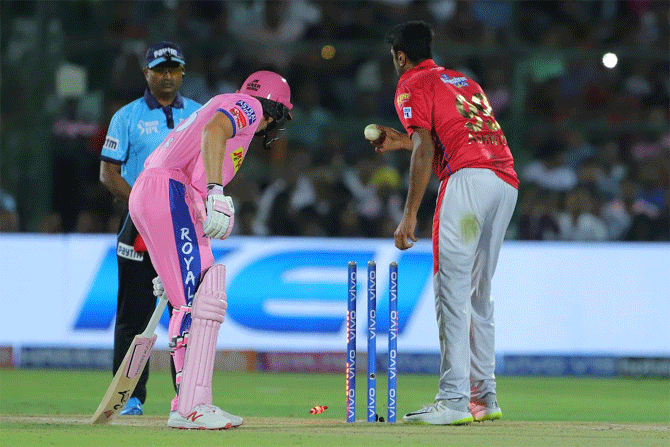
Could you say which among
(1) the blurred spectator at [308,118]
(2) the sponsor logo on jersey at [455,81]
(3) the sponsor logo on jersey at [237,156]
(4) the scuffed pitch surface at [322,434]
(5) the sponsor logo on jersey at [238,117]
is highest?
(1) the blurred spectator at [308,118]

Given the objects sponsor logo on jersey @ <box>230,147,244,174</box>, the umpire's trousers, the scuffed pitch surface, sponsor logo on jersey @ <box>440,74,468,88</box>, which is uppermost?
sponsor logo on jersey @ <box>440,74,468,88</box>

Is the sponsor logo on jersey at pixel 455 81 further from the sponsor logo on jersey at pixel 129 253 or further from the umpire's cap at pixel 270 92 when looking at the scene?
the sponsor logo on jersey at pixel 129 253

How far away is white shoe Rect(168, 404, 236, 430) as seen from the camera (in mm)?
5566

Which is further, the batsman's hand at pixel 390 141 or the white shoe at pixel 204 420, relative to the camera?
the batsman's hand at pixel 390 141

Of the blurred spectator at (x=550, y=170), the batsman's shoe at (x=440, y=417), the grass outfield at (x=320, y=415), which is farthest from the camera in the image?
the blurred spectator at (x=550, y=170)

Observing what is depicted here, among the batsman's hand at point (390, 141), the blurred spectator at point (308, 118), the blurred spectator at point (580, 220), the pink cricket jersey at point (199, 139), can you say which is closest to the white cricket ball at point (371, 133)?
the batsman's hand at point (390, 141)

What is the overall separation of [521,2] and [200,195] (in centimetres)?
988

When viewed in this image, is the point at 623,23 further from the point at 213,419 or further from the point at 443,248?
the point at 213,419

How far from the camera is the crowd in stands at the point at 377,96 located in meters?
12.7

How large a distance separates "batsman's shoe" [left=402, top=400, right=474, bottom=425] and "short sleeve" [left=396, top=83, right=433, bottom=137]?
1.60m

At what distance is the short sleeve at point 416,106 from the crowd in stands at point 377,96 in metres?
5.86

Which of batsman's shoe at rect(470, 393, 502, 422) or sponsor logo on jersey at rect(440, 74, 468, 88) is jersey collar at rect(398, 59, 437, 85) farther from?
batsman's shoe at rect(470, 393, 502, 422)

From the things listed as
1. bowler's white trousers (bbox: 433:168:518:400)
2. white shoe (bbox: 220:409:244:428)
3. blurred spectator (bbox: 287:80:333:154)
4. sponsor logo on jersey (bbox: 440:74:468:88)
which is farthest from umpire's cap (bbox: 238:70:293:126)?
blurred spectator (bbox: 287:80:333:154)

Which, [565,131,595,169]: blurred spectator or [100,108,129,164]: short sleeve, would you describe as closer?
[100,108,129,164]: short sleeve
